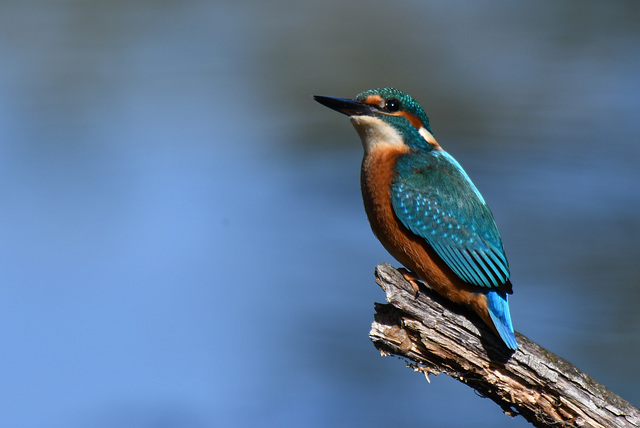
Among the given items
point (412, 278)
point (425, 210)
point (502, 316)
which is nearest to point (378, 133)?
point (425, 210)

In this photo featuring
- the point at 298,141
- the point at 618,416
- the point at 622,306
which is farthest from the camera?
the point at 298,141

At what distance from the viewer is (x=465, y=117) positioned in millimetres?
5539

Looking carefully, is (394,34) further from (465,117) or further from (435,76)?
(465,117)

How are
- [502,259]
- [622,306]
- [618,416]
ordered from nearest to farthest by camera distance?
[618,416] < [502,259] < [622,306]

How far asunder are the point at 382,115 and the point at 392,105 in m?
0.07

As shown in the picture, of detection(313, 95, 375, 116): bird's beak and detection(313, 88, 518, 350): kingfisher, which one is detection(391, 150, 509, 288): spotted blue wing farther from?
detection(313, 95, 375, 116): bird's beak

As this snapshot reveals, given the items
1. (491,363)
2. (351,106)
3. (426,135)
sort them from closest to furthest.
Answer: (491,363) < (351,106) < (426,135)

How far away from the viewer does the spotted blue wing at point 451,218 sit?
3021 millimetres

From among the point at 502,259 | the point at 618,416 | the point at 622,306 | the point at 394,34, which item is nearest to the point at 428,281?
the point at 502,259

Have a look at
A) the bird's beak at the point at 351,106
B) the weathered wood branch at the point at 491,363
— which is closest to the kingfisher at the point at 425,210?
the bird's beak at the point at 351,106

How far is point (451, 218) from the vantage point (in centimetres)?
314

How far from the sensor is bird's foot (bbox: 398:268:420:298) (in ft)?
9.66

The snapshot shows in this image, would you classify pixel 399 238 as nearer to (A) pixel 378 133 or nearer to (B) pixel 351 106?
(A) pixel 378 133

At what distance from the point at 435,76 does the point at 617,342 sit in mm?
2319
